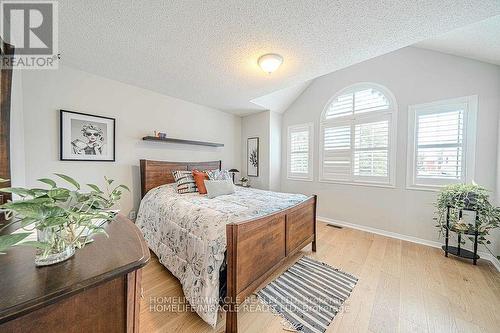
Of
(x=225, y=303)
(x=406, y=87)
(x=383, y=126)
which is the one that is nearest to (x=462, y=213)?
(x=383, y=126)

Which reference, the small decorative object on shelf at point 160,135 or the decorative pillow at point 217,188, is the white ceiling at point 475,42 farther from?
the small decorative object on shelf at point 160,135

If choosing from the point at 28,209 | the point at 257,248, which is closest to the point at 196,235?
the point at 257,248

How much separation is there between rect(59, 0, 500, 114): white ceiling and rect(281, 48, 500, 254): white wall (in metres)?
1.46

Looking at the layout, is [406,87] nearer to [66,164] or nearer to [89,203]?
[89,203]

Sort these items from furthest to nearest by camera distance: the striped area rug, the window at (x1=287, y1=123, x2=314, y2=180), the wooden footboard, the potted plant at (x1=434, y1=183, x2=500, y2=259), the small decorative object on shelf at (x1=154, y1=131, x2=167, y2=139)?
the window at (x1=287, y1=123, x2=314, y2=180), the small decorative object on shelf at (x1=154, y1=131, x2=167, y2=139), the potted plant at (x1=434, y1=183, x2=500, y2=259), the striped area rug, the wooden footboard

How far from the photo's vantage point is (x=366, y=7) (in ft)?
4.57

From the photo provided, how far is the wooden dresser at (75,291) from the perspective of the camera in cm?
48

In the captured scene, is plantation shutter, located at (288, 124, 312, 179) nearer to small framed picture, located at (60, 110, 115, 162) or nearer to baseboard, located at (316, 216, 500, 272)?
baseboard, located at (316, 216, 500, 272)

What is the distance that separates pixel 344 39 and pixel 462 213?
2.80 m

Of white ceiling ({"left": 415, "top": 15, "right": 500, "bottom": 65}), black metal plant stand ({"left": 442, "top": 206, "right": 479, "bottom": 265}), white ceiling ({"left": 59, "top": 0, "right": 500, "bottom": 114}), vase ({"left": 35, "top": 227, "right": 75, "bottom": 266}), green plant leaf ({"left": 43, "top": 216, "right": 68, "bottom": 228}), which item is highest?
white ceiling ({"left": 415, "top": 15, "right": 500, "bottom": 65})

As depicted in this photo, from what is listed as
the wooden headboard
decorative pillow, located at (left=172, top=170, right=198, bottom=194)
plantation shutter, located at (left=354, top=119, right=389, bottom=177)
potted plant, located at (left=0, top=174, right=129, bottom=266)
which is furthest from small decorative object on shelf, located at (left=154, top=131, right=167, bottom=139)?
plantation shutter, located at (left=354, top=119, right=389, bottom=177)

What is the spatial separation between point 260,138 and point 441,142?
3.04m

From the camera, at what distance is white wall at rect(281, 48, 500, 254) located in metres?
2.40

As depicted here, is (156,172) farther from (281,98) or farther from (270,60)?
(281,98)
